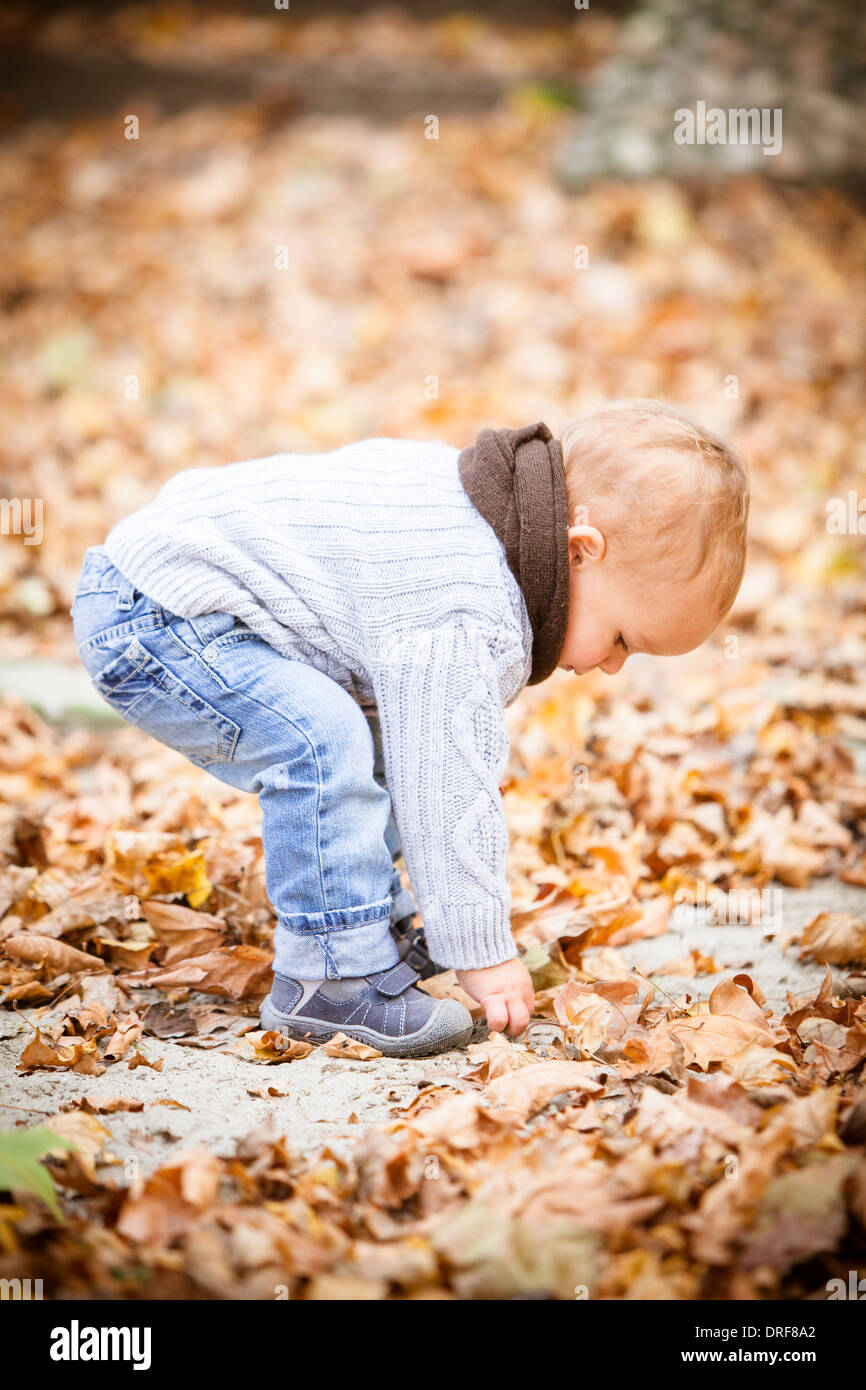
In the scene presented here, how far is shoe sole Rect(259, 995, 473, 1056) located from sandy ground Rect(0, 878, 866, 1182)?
0.07ft

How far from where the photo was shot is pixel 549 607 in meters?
1.79

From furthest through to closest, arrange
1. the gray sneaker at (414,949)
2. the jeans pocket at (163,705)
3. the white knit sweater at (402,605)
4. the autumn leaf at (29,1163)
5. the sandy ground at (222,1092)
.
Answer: the gray sneaker at (414,949) < the jeans pocket at (163,705) < the white knit sweater at (402,605) < the sandy ground at (222,1092) < the autumn leaf at (29,1163)

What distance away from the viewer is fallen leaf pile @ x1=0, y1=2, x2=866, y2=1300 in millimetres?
1279

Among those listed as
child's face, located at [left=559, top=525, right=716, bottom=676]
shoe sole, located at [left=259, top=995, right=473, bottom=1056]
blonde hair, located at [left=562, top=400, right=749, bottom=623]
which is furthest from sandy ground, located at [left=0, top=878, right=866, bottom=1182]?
blonde hair, located at [left=562, top=400, right=749, bottom=623]

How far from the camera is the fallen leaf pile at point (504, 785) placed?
1279 millimetres

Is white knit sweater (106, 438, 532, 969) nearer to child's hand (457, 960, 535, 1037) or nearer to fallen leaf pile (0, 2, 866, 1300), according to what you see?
child's hand (457, 960, 535, 1037)

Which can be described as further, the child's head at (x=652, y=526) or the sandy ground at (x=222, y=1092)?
the child's head at (x=652, y=526)

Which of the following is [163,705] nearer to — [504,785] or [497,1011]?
[497,1011]

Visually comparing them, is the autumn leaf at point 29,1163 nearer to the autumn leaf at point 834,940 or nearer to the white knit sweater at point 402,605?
the white knit sweater at point 402,605

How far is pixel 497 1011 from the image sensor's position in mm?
1754

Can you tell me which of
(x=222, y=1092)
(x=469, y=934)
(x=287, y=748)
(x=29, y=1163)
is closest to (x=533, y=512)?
(x=287, y=748)

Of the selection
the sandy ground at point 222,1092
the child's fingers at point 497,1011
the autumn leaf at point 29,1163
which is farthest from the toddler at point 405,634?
the autumn leaf at point 29,1163

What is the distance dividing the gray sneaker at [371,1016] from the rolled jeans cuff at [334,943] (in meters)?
0.02

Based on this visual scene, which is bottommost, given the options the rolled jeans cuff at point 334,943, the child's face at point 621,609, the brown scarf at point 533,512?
the rolled jeans cuff at point 334,943
